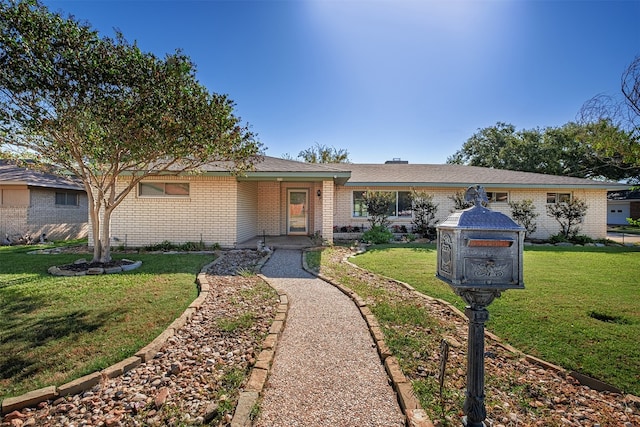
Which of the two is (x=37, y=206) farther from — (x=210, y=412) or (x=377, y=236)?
(x=210, y=412)

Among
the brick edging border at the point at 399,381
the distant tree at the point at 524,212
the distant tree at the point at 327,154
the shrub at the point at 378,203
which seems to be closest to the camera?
the brick edging border at the point at 399,381

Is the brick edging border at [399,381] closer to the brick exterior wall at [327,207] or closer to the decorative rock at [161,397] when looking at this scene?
the decorative rock at [161,397]

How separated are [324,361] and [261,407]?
879 mm

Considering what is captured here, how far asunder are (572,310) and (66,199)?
→ 62.0ft

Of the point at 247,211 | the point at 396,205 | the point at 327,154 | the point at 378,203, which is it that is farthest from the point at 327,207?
the point at 327,154

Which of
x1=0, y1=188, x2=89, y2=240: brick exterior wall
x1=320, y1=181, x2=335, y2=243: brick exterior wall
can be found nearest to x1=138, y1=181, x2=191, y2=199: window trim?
x1=320, y1=181, x2=335, y2=243: brick exterior wall

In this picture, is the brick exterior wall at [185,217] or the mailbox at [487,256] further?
the brick exterior wall at [185,217]

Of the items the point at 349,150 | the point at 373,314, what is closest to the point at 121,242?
the point at 373,314

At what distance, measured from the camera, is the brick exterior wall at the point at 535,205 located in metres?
14.2

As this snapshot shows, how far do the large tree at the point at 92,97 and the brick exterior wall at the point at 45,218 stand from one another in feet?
27.6

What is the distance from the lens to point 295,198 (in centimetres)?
1345

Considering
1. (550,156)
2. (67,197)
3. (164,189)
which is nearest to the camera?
(164,189)

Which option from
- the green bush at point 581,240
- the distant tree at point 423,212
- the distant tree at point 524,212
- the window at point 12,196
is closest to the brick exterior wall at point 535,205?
the distant tree at point 423,212

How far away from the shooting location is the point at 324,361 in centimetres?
311
